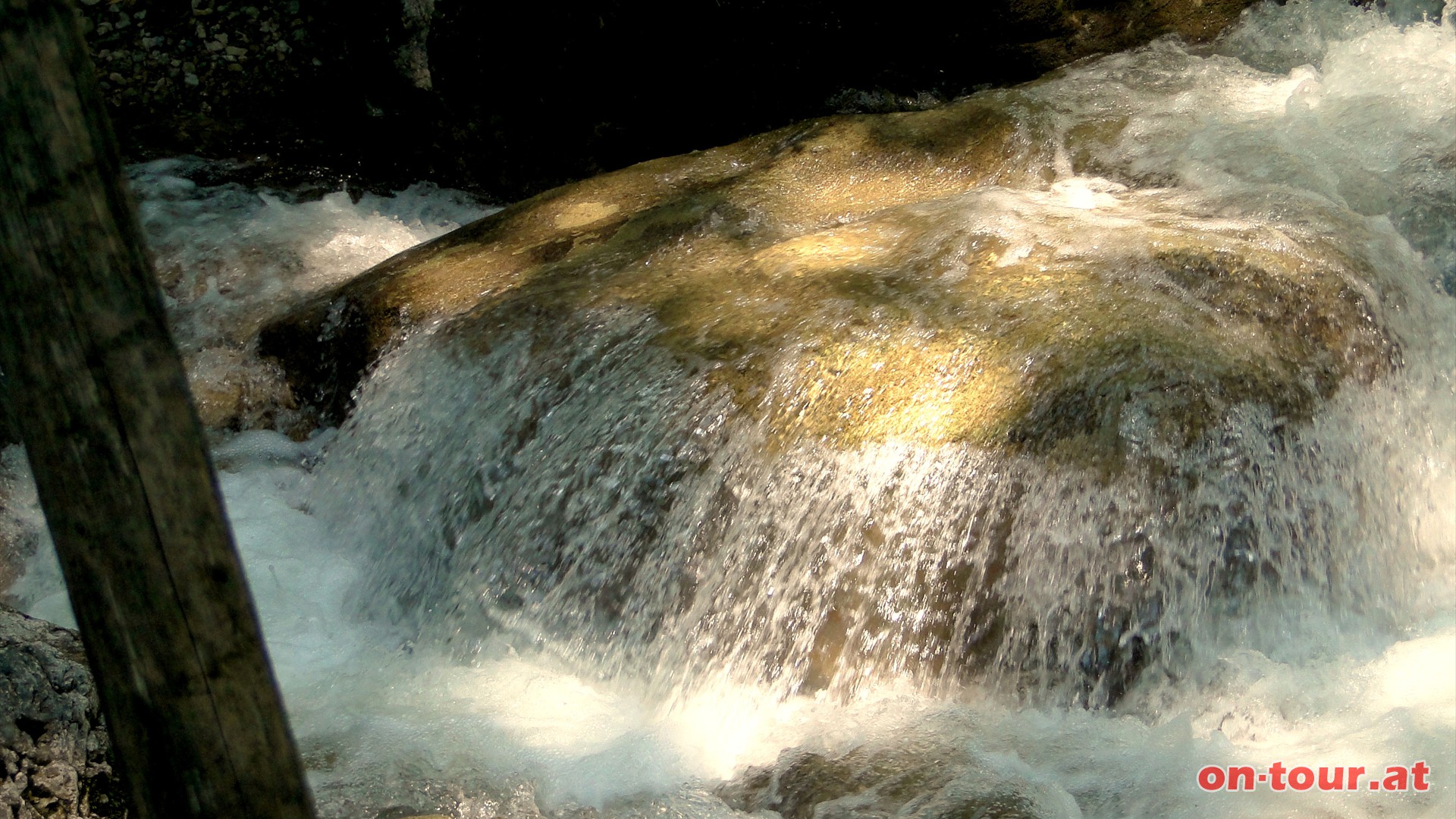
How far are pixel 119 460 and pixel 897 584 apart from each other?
2.04 metres

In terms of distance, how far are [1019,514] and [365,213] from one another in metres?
4.41

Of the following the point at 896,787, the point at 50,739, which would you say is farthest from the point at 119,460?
the point at 896,787

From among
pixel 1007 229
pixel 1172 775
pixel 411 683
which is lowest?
pixel 1172 775

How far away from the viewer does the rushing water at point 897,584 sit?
2.69 metres

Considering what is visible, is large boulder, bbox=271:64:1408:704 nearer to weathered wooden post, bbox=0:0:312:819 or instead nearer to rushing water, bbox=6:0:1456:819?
rushing water, bbox=6:0:1456:819

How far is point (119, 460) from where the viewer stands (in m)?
1.39

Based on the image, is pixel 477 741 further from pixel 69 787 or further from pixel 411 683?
pixel 69 787

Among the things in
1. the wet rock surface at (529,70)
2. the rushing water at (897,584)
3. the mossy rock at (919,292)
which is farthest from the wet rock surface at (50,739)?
the wet rock surface at (529,70)

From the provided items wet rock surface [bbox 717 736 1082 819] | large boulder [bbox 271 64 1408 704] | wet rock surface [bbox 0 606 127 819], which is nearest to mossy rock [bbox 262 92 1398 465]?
large boulder [bbox 271 64 1408 704]

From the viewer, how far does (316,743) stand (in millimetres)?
2998

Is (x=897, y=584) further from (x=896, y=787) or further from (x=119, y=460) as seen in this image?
(x=119, y=460)

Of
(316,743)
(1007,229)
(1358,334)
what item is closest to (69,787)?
(316,743)

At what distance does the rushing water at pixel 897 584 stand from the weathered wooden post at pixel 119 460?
1289mm

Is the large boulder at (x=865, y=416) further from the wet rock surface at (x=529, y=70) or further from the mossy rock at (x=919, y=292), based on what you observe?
the wet rock surface at (x=529, y=70)
